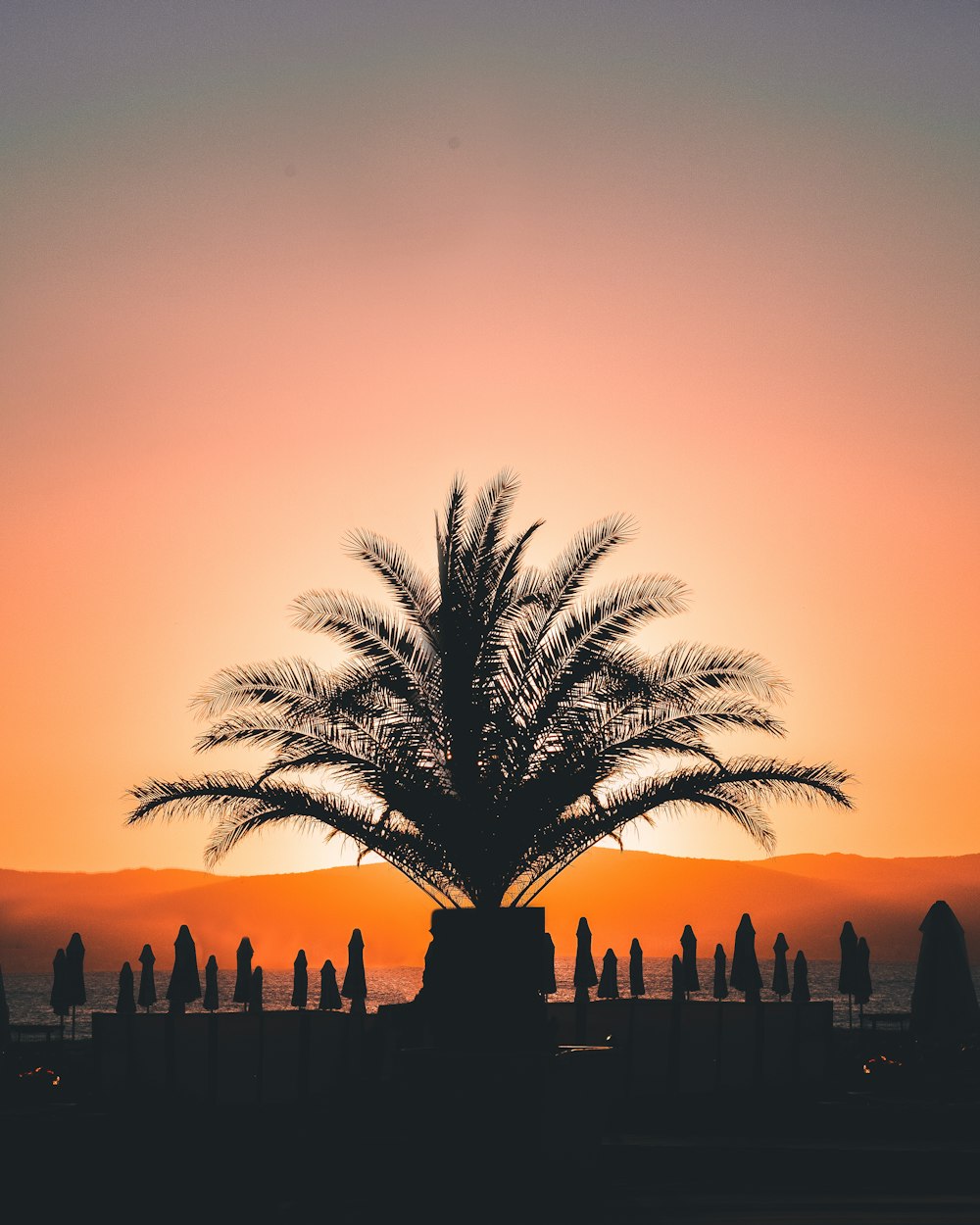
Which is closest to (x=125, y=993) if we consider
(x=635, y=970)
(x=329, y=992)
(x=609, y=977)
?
(x=329, y=992)

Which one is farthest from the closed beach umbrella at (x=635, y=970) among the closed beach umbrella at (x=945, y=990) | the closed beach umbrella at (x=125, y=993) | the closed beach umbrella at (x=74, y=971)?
the closed beach umbrella at (x=74, y=971)

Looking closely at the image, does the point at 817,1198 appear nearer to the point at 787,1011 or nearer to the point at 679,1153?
the point at 679,1153

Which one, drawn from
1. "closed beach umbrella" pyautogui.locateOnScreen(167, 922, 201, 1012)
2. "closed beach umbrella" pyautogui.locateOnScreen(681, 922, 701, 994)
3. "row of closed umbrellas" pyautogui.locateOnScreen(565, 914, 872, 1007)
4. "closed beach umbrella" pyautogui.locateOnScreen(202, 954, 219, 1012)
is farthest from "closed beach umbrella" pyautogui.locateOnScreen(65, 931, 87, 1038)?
"closed beach umbrella" pyautogui.locateOnScreen(681, 922, 701, 994)

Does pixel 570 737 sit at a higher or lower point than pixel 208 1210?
higher

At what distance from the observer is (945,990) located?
20.2 metres

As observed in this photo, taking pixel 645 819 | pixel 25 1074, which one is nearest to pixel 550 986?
pixel 645 819

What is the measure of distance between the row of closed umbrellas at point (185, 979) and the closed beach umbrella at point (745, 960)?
638 centimetres

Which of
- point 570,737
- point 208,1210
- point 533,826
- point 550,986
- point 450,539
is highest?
point 450,539

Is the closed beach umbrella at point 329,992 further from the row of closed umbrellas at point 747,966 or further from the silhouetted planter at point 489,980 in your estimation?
the silhouetted planter at point 489,980

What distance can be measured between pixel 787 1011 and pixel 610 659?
7.84 m

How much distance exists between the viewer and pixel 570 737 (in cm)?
1472

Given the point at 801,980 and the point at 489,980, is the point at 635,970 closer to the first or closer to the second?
the point at 801,980

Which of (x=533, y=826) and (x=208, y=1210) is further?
(x=533, y=826)

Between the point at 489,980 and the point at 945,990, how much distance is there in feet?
29.2
